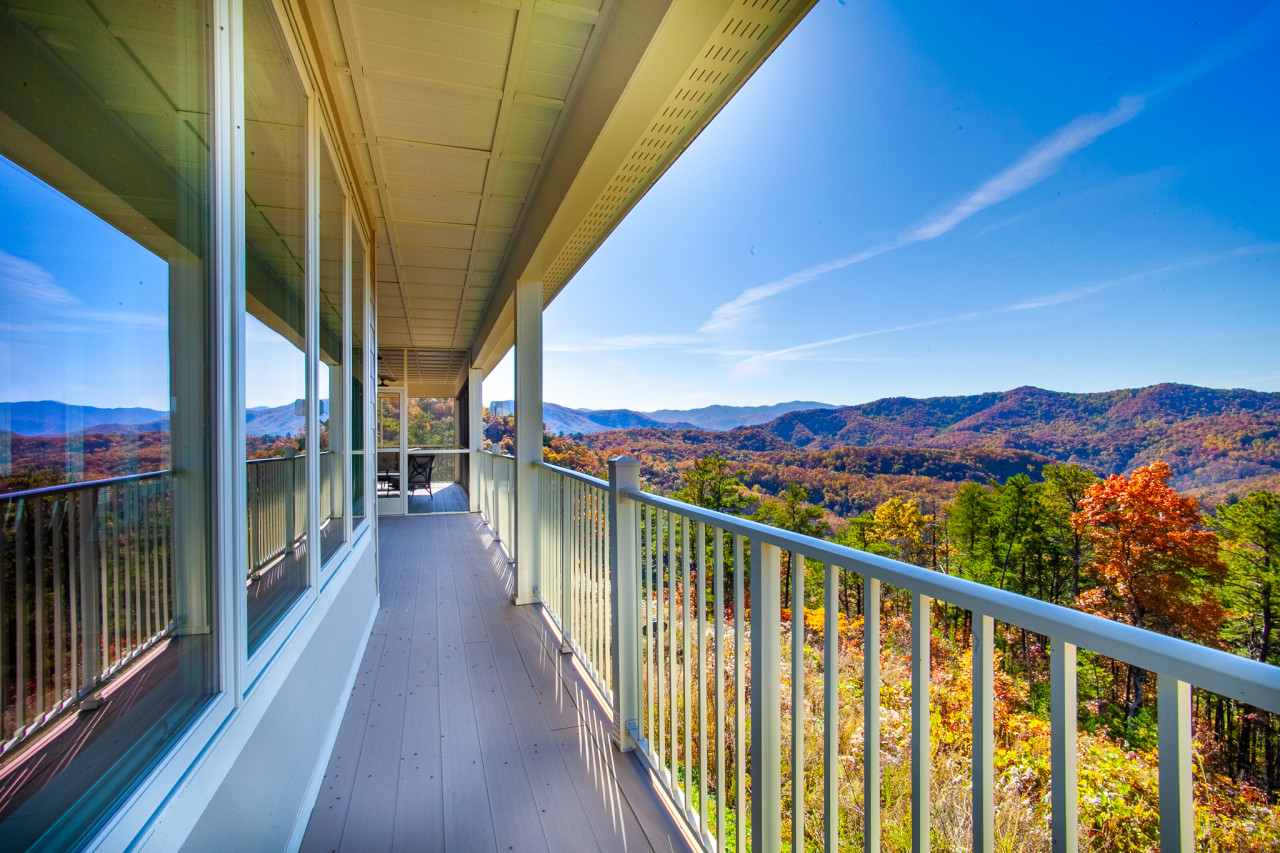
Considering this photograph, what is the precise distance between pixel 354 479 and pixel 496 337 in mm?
3244

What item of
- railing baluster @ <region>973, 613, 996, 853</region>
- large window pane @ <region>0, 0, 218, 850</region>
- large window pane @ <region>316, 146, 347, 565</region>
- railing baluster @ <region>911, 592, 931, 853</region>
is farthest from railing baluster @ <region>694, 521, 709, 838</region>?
large window pane @ <region>316, 146, 347, 565</region>

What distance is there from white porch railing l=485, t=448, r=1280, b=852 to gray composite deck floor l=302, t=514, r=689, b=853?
170 mm

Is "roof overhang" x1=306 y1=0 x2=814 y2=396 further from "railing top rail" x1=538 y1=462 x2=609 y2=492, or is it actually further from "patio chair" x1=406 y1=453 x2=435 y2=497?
"patio chair" x1=406 y1=453 x2=435 y2=497

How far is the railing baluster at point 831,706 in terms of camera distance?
1.00 m

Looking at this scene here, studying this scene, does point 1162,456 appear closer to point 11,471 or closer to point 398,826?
point 398,826

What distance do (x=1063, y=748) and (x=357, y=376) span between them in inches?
127

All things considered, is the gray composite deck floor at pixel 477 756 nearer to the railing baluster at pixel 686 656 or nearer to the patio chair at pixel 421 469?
the railing baluster at pixel 686 656

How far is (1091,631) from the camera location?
24.3 inches

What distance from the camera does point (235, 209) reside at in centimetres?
107

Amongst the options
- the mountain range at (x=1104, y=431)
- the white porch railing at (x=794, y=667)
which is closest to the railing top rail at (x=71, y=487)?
the white porch railing at (x=794, y=667)

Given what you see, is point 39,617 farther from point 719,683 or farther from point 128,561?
point 719,683

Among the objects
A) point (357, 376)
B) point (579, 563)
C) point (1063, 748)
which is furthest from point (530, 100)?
point (1063, 748)

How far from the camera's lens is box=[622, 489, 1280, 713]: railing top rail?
486 mm

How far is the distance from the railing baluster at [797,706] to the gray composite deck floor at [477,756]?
0.58 metres
